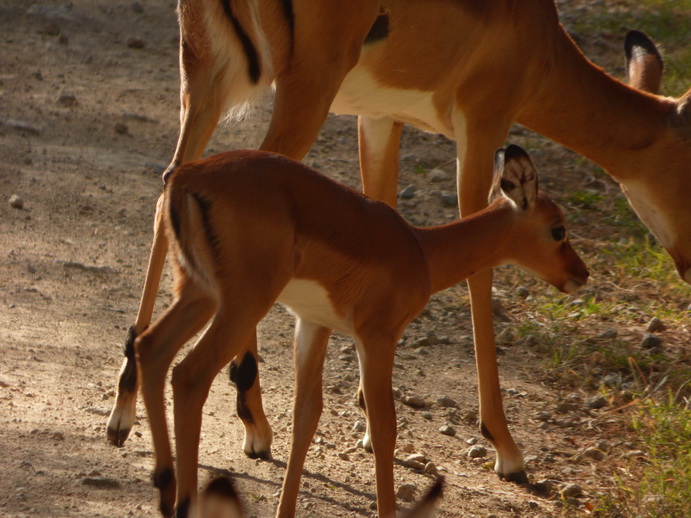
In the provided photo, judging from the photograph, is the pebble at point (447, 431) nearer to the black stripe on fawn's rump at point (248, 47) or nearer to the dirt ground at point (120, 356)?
the dirt ground at point (120, 356)

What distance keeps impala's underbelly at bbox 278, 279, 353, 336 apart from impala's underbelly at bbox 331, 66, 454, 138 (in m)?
1.30

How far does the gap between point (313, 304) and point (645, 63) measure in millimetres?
2863

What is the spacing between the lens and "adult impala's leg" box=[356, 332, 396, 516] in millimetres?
3467

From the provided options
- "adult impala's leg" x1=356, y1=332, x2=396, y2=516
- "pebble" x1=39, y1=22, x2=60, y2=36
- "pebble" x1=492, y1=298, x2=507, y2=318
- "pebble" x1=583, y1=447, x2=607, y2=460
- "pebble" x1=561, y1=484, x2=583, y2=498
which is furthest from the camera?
"pebble" x1=39, y1=22, x2=60, y2=36

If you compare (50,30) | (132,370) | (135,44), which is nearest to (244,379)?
(132,370)

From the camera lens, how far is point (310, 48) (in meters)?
4.05

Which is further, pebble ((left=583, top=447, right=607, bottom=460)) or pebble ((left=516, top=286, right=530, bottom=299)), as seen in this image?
pebble ((left=516, top=286, right=530, bottom=299))

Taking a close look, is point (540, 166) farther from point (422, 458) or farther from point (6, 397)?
point (6, 397)

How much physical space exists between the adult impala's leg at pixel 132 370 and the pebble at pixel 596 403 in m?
2.11

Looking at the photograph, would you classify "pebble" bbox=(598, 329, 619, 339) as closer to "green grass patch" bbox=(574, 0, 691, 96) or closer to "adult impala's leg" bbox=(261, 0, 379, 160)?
"adult impala's leg" bbox=(261, 0, 379, 160)

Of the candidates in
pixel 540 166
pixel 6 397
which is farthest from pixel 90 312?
pixel 540 166

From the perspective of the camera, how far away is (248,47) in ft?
13.8

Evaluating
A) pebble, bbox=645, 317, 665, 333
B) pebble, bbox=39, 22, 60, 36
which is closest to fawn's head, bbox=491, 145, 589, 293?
pebble, bbox=645, 317, 665, 333

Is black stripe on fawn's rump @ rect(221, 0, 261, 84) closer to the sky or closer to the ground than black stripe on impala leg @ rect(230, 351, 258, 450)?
closer to the sky
